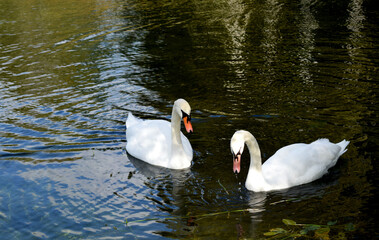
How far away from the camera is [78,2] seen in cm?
3070

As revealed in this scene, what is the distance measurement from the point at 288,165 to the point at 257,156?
555 millimetres

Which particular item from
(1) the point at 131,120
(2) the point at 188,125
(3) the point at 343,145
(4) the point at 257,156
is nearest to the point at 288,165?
(4) the point at 257,156

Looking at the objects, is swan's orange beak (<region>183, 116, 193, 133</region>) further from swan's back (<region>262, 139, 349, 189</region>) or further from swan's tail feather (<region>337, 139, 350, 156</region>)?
swan's tail feather (<region>337, 139, 350, 156</region>)

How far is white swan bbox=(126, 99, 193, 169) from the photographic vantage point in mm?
9070

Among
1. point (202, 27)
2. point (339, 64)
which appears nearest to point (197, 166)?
point (339, 64)

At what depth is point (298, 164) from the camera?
812cm

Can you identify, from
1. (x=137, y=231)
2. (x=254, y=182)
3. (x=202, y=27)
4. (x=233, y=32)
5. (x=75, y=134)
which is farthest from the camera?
(x=202, y=27)

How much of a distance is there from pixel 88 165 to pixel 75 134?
5.19 ft

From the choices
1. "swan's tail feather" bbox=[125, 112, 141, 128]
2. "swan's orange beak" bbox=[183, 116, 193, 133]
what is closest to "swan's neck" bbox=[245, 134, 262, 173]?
"swan's orange beak" bbox=[183, 116, 193, 133]

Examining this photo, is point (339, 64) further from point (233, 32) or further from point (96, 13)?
point (96, 13)

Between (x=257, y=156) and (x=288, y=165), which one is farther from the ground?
(x=257, y=156)

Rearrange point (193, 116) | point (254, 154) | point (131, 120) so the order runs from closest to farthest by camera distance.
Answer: point (254, 154), point (131, 120), point (193, 116)

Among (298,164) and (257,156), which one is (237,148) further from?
(298,164)

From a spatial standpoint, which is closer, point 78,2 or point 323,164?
point 323,164
